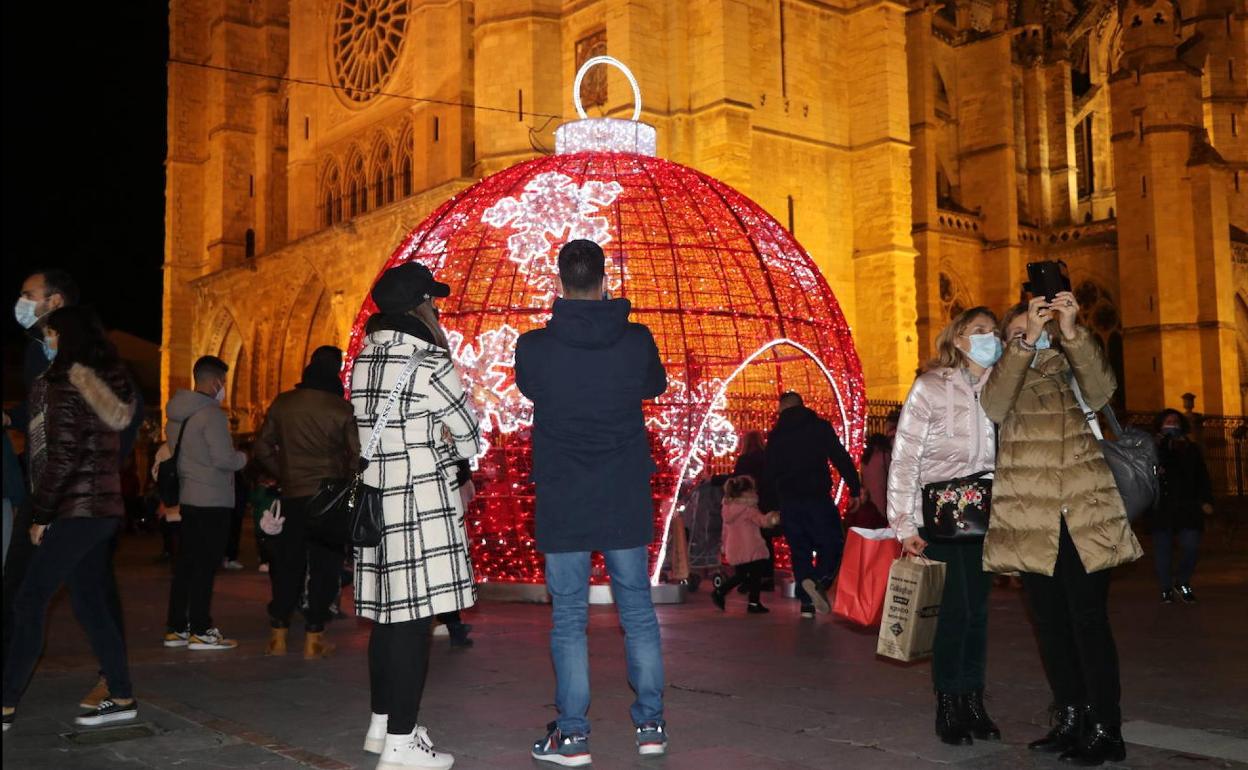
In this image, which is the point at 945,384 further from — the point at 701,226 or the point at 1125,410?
the point at 1125,410

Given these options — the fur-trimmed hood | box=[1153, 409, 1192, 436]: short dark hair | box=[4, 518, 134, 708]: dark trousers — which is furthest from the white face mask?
box=[1153, 409, 1192, 436]: short dark hair

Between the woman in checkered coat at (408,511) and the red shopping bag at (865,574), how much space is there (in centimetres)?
162

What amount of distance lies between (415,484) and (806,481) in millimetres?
5017

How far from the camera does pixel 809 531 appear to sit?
28.6ft

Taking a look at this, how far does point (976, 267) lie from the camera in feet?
97.3

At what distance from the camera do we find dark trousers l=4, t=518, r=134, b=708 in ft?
15.1

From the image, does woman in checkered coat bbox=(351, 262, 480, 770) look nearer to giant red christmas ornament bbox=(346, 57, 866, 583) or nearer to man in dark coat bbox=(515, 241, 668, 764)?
man in dark coat bbox=(515, 241, 668, 764)

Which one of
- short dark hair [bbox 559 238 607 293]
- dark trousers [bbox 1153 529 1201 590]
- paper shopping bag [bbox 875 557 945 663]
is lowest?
dark trousers [bbox 1153 529 1201 590]

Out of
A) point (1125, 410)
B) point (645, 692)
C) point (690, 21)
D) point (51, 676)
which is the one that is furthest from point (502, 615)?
point (1125, 410)

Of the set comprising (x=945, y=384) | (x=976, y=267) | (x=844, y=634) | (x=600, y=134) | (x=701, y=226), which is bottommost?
(x=844, y=634)

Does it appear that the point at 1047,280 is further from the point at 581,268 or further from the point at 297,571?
the point at 297,571

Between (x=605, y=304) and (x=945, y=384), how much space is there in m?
1.29

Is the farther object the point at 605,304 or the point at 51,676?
the point at 51,676

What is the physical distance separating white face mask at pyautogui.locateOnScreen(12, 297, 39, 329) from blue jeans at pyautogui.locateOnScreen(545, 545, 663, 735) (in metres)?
2.50
